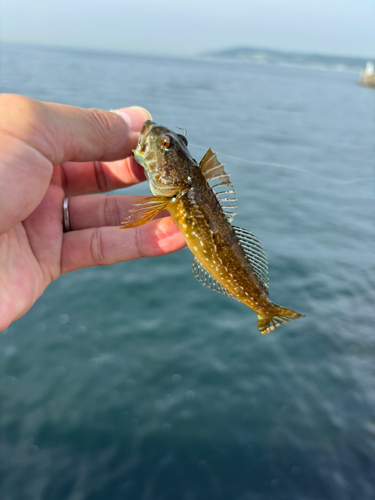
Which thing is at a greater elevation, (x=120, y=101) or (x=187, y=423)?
(x=120, y=101)

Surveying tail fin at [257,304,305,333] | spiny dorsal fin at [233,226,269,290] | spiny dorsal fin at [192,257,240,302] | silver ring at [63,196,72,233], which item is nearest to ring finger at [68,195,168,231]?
silver ring at [63,196,72,233]

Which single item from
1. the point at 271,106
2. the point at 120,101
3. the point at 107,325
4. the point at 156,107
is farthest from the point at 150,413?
the point at 271,106

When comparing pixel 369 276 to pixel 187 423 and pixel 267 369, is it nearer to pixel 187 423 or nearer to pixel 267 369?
pixel 267 369

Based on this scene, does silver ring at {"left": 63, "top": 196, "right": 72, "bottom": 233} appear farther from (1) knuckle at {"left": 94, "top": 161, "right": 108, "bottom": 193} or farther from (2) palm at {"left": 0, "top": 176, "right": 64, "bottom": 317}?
(1) knuckle at {"left": 94, "top": 161, "right": 108, "bottom": 193}

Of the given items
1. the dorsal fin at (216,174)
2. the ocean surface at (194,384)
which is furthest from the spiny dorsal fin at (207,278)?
the ocean surface at (194,384)

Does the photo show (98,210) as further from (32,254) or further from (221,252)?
(221,252)
